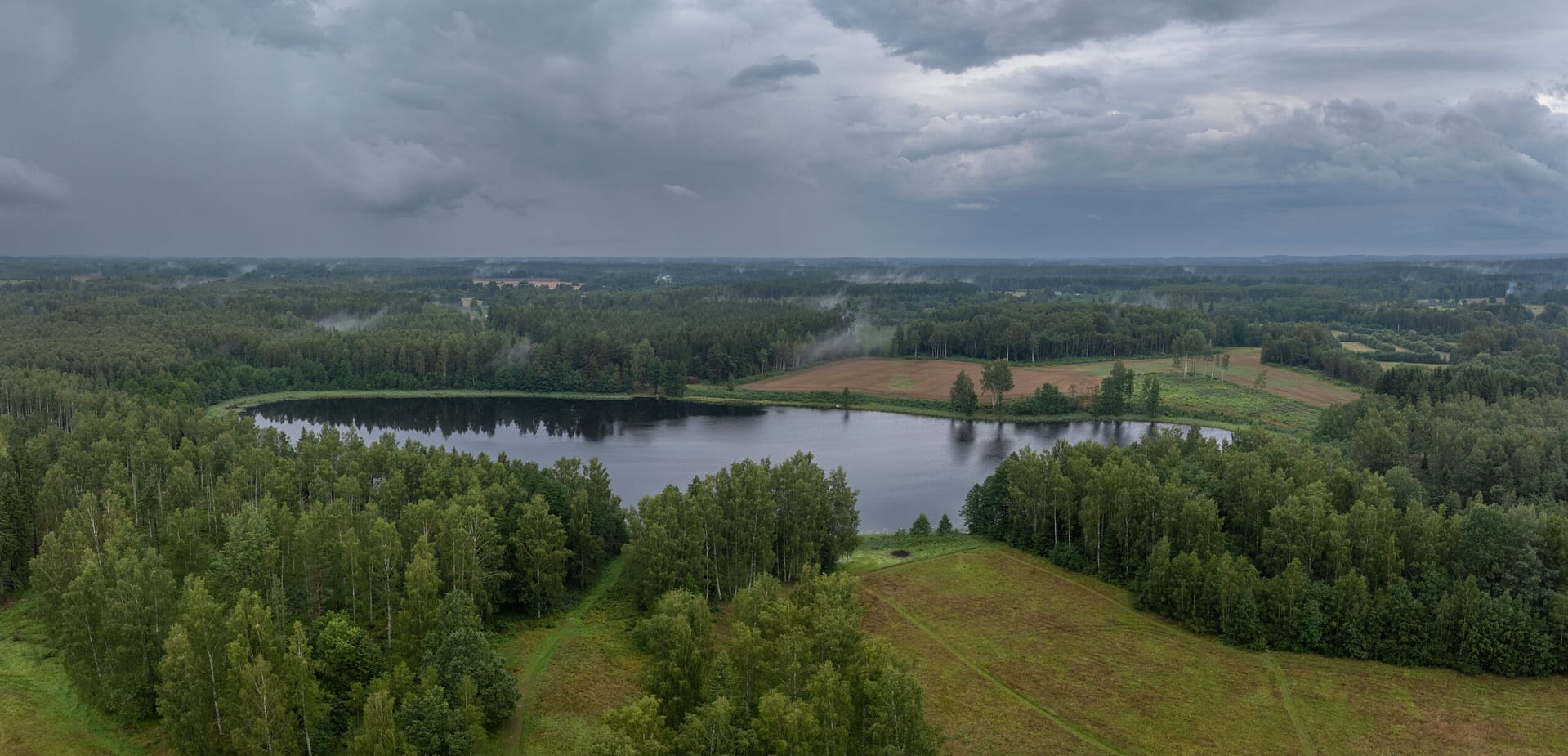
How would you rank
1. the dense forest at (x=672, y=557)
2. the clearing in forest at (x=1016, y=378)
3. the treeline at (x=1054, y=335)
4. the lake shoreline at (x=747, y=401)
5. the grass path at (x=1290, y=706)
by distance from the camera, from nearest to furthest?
the dense forest at (x=672, y=557) < the grass path at (x=1290, y=706) < the lake shoreline at (x=747, y=401) < the clearing in forest at (x=1016, y=378) < the treeline at (x=1054, y=335)

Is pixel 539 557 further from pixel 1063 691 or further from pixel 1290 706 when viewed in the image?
pixel 1290 706

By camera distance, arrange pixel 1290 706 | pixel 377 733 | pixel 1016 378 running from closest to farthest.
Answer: pixel 377 733, pixel 1290 706, pixel 1016 378

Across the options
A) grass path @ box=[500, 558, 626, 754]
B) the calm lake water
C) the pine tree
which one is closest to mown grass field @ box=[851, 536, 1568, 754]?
grass path @ box=[500, 558, 626, 754]

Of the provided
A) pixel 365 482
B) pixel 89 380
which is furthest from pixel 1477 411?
pixel 89 380

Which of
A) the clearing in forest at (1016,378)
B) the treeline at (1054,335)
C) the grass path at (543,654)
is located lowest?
the grass path at (543,654)

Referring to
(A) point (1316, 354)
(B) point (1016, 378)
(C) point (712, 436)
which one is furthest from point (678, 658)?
(A) point (1316, 354)

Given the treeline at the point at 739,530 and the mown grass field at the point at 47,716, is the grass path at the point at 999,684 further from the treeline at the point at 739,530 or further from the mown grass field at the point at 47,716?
the mown grass field at the point at 47,716

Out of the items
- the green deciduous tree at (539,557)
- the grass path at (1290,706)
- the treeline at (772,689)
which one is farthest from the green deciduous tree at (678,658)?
the grass path at (1290,706)
